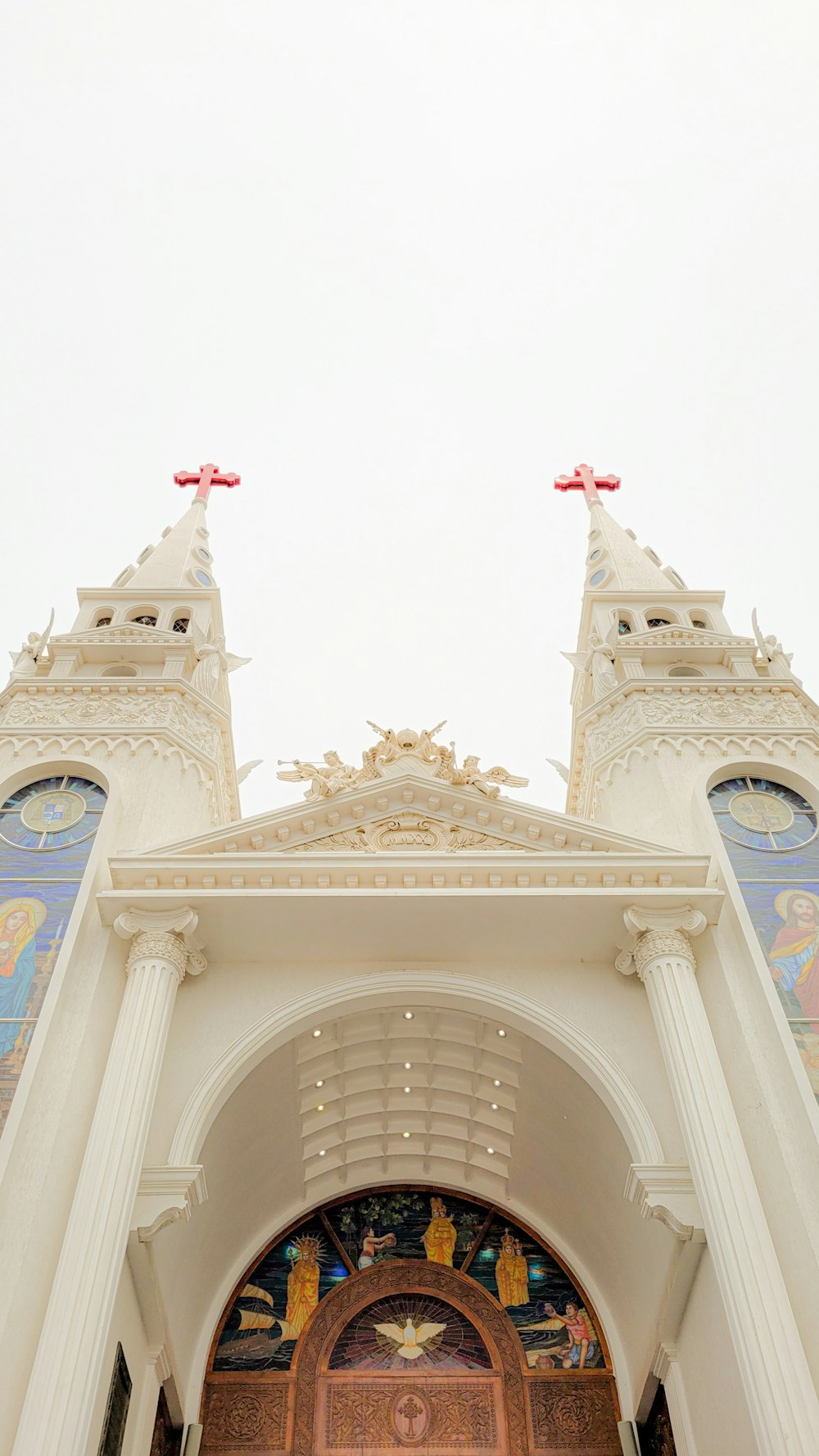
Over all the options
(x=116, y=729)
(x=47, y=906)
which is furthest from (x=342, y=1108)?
(x=116, y=729)

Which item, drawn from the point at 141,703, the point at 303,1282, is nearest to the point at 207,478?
the point at 141,703

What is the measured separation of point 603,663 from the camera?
2519 cm

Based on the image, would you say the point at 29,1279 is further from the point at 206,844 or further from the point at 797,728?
the point at 797,728

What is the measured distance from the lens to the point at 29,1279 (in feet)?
41.1

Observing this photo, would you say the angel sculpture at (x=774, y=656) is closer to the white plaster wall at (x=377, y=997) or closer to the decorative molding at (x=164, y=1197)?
the white plaster wall at (x=377, y=997)

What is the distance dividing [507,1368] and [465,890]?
301 inches

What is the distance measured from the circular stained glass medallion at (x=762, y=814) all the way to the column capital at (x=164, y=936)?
8444 mm

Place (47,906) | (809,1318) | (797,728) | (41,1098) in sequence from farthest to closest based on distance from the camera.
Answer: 1. (797,728)
2. (47,906)
3. (41,1098)
4. (809,1318)

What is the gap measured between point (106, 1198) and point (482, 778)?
8.89m

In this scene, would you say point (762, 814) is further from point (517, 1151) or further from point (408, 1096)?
point (408, 1096)

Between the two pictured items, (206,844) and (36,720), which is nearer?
(206,844)

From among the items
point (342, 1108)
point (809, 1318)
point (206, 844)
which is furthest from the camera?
point (342, 1108)

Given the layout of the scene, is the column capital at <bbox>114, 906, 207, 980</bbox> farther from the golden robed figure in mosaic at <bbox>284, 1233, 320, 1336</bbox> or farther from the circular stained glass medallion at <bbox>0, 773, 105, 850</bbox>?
the golden robed figure in mosaic at <bbox>284, 1233, 320, 1336</bbox>

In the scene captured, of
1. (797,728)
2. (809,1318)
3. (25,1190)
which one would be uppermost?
(797,728)
